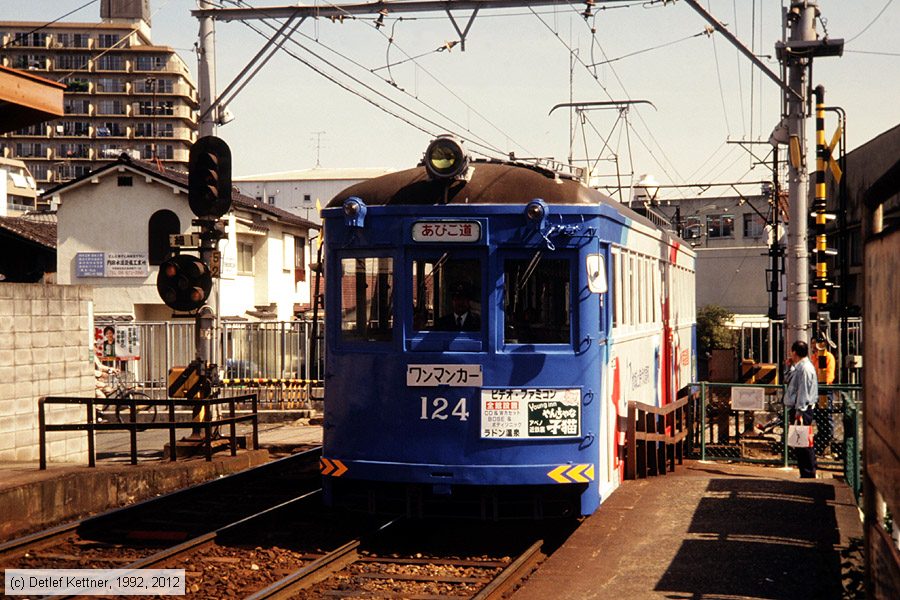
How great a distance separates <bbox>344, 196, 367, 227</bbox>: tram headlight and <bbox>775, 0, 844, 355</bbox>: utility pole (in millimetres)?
6981

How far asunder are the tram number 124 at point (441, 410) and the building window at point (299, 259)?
94.9ft

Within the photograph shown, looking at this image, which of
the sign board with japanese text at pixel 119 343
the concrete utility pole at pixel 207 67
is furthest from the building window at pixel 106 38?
the concrete utility pole at pixel 207 67

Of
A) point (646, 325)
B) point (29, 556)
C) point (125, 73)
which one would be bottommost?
point (29, 556)

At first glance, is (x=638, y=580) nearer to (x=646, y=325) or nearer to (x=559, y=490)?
(x=559, y=490)

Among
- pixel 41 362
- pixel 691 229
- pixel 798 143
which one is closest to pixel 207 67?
pixel 41 362

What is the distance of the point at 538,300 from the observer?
9.01m

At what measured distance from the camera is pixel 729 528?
895 centimetres

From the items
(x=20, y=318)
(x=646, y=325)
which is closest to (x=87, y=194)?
(x=20, y=318)

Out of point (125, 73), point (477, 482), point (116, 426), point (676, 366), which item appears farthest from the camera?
point (125, 73)

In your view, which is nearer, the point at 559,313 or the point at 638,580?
the point at 638,580

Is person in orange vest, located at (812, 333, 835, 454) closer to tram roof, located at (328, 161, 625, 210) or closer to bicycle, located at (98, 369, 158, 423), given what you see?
tram roof, located at (328, 161, 625, 210)

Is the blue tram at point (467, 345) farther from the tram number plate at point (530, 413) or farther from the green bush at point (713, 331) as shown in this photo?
the green bush at point (713, 331)

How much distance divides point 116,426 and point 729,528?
288 inches

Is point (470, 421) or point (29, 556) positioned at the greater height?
point (470, 421)
